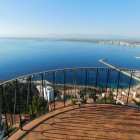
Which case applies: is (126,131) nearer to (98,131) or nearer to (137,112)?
(98,131)

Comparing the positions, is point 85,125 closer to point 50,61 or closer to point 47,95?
point 47,95

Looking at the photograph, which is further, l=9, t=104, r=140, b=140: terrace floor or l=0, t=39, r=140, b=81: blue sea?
l=0, t=39, r=140, b=81: blue sea

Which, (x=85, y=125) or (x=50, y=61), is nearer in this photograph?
(x=85, y=125)

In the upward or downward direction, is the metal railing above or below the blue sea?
above

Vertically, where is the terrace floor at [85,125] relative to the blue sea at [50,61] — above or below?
above

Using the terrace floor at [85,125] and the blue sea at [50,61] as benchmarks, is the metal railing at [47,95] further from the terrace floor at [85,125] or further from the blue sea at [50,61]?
the blue sea at [50,61]

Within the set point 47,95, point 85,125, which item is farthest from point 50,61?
point 85,125

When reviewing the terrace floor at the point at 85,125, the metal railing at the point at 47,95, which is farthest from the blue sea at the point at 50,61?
the terrace floor at the point at 85,125

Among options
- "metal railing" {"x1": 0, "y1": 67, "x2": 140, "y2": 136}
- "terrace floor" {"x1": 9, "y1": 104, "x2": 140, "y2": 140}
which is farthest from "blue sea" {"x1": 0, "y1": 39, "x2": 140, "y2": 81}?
"terrace floor" {"x1": 9, "y1": 104, "x2": 140, "y2": 140}

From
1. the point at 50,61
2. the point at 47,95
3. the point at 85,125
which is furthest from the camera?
the point at 50,61

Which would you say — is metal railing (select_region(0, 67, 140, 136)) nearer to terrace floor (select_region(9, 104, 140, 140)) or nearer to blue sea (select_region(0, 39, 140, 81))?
terrace floor (select_region(9, 104, 140, 140))
